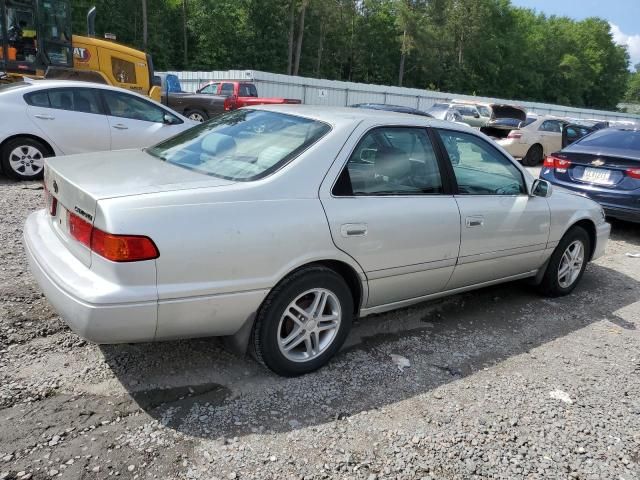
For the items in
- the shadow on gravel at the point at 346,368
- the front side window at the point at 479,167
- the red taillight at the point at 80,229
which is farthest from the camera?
the front side window at the point at 479,167

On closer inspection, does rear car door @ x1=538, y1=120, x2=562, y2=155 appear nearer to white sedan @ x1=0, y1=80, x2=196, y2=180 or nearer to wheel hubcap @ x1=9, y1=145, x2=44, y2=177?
white sedan @ x1=0, y1=80, x2=196, y2=180

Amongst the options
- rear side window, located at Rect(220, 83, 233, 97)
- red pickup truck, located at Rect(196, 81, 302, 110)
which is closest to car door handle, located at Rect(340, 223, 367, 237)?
red pickup truck, located at Rect(196, 81, 302, 110)

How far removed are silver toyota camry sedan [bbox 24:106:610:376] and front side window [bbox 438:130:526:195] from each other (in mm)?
13

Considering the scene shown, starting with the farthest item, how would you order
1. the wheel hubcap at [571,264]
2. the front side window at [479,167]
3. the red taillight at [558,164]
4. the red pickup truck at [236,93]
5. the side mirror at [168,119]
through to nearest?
the red pickup truck at [236,93], the side mirror at [168,119], the red taillight at [558,164], the wheel hubcap at [571,264], the front side window at [479,167]

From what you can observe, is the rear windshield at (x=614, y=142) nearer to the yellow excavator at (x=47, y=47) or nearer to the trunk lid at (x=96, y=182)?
the trunk lid at (x=96, y=182)

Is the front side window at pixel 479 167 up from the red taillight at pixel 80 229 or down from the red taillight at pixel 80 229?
up

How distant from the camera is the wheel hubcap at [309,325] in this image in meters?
3.10

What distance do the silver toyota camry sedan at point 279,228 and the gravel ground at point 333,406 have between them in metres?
0.35

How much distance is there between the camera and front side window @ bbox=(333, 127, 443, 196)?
10.7 feet

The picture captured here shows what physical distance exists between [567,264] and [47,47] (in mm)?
12021

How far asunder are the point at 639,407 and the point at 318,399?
6.48 ft

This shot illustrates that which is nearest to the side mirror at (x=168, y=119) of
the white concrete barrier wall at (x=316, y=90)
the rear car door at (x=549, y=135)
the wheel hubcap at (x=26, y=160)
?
the wheel hubcap at (x=26, y=160)

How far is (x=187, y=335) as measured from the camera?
109 inches

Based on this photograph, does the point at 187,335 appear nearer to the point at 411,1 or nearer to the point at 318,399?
the point at 318,399
